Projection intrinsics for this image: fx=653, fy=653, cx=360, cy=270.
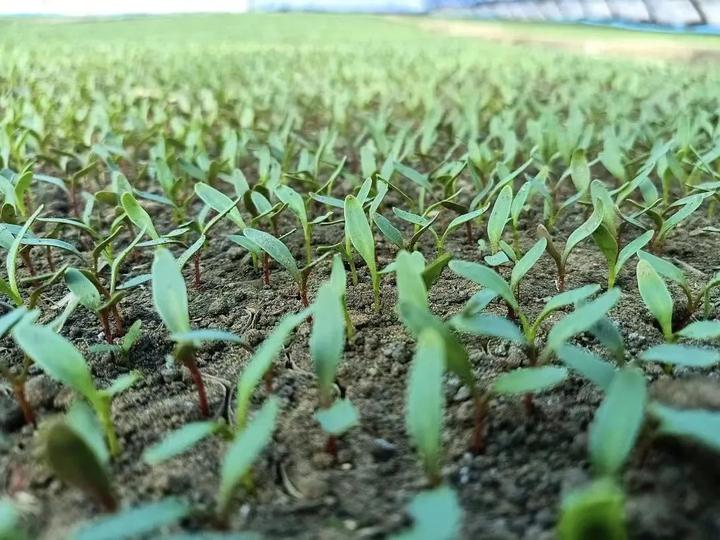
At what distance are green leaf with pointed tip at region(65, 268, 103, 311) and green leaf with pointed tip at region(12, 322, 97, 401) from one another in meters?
0.19

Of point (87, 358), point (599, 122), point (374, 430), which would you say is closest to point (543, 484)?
point (374, 430)

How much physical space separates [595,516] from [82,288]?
642mm

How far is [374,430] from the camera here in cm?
67

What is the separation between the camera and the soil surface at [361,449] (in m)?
0.52

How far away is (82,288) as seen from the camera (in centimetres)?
80

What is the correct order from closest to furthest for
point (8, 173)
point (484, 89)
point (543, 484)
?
point (543, 484), point (8, 173), point (484, 89)

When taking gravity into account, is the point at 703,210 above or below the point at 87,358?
below

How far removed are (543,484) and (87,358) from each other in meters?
0.55

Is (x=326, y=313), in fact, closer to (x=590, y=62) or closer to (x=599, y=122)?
(x=599, y=122)

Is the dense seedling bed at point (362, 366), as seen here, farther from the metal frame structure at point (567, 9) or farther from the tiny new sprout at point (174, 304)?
the metal frame structure at point (567, 9)

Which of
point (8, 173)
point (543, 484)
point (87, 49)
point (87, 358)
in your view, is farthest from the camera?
point (87, 49)

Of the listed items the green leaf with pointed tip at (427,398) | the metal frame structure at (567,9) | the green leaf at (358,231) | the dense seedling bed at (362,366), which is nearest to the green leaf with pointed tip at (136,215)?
the dense seedling bed at (362,366)

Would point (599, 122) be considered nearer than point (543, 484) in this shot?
No

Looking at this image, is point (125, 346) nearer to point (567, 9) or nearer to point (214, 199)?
point (214, 199)
